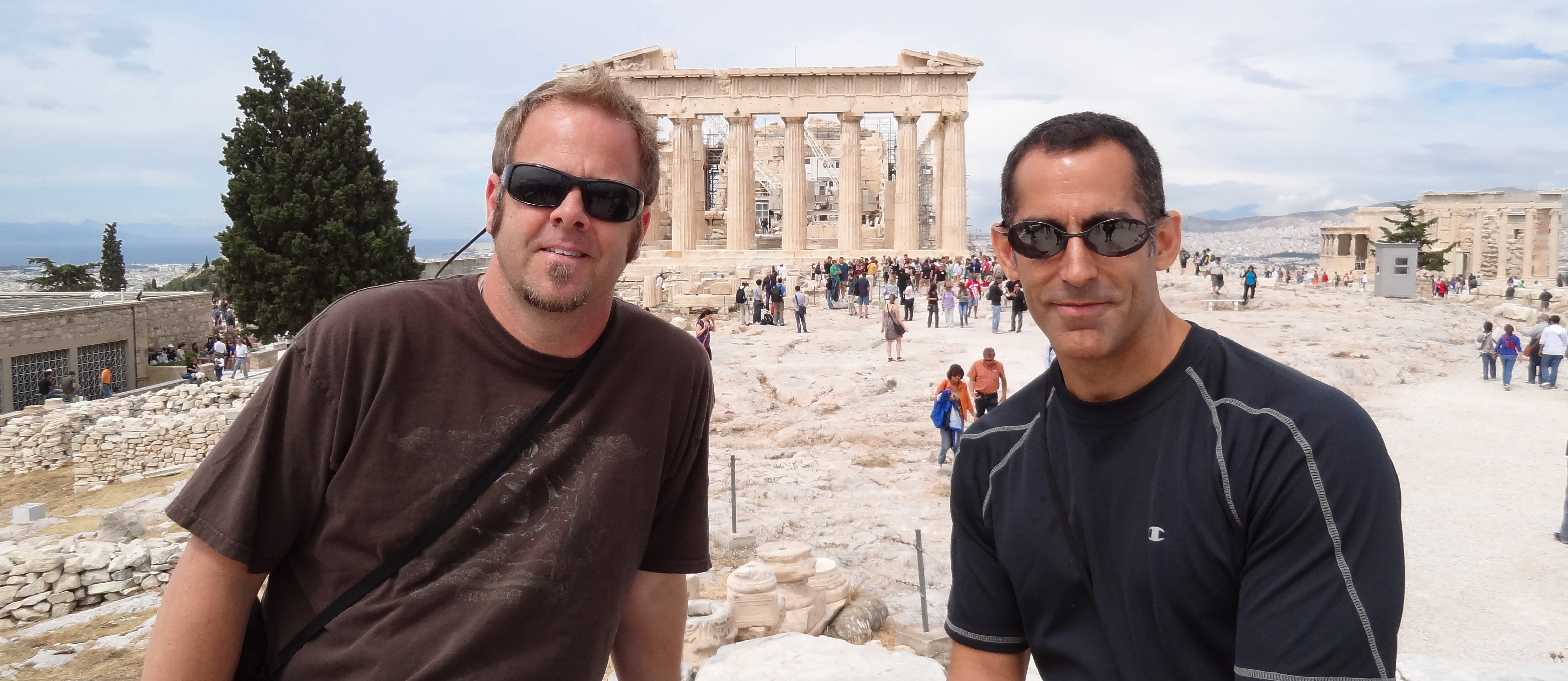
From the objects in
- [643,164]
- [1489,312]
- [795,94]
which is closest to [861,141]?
[795,94]

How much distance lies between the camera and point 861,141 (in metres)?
55.1

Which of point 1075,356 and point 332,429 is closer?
point 1075,356

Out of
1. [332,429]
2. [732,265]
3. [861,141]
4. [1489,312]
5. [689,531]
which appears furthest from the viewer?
[861,141]

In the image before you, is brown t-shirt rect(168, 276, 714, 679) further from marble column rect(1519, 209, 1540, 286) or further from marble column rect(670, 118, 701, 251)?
marble column rect(1519, 209, 1540, 286)

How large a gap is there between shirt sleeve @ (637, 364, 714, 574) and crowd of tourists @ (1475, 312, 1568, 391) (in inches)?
681

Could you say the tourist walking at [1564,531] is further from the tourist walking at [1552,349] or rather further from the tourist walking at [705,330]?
the tourist walking at [705,330]

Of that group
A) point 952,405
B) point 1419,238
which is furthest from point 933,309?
point 1419,238

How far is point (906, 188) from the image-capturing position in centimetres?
4009

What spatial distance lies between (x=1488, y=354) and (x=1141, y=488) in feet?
59.4

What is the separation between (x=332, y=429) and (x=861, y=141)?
54362 mm

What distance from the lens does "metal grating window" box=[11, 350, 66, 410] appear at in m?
25.7

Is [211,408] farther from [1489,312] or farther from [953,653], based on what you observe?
[1489,312]

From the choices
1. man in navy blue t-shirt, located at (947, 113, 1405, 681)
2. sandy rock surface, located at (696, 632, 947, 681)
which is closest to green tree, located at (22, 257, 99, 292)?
sandy rock surface, located at (696, 632, 947, 681)

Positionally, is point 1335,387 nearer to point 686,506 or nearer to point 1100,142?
point 1100,142
